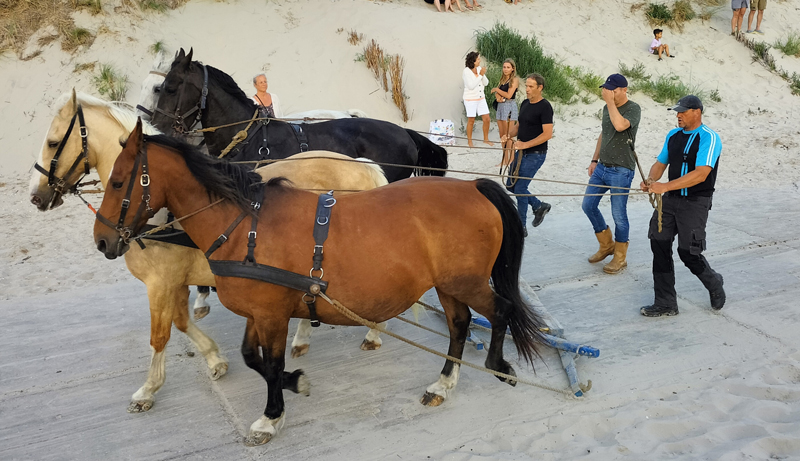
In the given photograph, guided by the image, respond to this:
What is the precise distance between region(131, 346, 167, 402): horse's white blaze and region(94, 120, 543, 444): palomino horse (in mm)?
767

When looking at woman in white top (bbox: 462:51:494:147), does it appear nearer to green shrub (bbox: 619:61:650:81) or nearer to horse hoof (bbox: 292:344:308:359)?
green shrub (bbox: 619:61:650:81)

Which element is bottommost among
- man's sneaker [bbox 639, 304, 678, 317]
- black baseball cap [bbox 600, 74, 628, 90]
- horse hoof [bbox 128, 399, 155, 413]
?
horse hoof [bbox 128, 399, 155, 413]

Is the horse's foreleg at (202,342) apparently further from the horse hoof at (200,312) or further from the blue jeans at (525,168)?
the blue jeans at (525,168)

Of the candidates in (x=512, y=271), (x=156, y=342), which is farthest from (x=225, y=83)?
(x=512, y=271)

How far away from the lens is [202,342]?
4.16 metres

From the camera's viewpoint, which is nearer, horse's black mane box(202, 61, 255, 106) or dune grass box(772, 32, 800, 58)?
horse's black mane box(202, 61, 255, 106)

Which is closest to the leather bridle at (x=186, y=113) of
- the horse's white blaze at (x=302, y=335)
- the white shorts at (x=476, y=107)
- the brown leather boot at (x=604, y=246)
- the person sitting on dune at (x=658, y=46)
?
the horse's white blaze at (x=302, y=335)

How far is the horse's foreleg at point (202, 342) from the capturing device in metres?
4.06

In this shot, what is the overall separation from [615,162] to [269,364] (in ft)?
13.4

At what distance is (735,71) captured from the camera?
14.8 meters

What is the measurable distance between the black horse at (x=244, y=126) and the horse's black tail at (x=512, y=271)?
240 centimetres

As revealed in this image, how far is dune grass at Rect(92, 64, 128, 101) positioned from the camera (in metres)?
10.6

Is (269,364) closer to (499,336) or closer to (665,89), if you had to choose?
(499,336)

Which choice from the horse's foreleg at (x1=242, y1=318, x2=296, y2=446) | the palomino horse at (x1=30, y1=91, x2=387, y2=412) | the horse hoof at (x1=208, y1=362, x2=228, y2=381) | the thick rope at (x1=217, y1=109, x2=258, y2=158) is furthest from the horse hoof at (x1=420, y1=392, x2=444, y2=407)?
the thick rope at (x1=217, y1=109, x2=258, y2=158)
